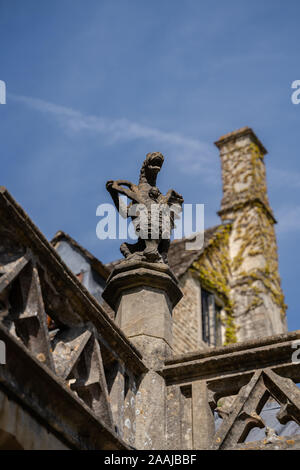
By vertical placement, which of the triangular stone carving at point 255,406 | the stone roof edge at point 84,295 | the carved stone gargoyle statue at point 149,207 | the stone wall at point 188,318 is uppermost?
the stone wall at point 188,318

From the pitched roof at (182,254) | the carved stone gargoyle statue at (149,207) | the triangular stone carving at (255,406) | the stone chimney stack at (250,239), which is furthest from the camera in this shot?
the stone chimney stack at (250,239)

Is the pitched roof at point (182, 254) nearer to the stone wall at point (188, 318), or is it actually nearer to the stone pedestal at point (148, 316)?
the stone wall at point (188, 318)

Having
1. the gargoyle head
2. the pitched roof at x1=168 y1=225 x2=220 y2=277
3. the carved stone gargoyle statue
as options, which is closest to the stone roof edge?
the carved stone gargoyle statue

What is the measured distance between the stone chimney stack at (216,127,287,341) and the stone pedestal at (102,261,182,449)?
12865 millimetres

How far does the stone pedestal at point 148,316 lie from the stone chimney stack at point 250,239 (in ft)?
42.2

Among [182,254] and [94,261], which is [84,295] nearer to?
[94,261]

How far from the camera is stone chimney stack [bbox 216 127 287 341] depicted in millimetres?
18391

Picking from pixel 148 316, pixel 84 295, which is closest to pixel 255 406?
pixel 148 316

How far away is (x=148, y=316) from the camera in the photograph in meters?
5.03

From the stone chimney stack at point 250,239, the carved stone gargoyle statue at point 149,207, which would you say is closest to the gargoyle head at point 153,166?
the carved stone gargoyle statue at point 149,207

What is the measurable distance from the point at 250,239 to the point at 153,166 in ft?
48.4

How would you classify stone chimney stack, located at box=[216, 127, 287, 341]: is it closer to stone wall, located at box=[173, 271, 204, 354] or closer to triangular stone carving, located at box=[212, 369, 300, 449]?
stone wall, located at box=[173, 271, 204, 354]

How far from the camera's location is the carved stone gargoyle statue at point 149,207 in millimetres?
5250
